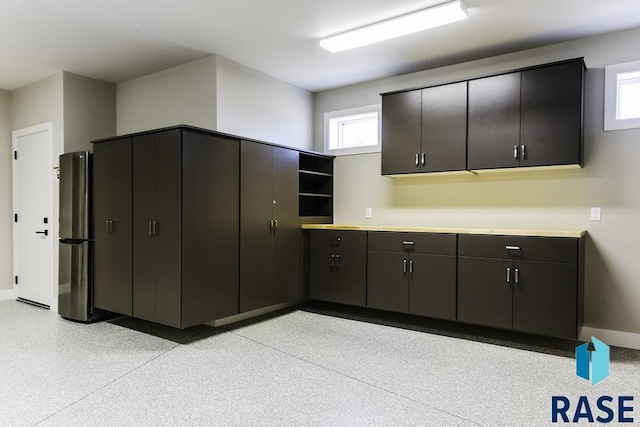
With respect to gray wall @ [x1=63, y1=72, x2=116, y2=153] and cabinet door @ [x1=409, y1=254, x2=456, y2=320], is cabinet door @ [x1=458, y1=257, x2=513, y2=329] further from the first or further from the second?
gray wall @ [x1=63, y1=72, x2=116, y2=153]

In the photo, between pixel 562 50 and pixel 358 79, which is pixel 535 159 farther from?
pixel 358 79

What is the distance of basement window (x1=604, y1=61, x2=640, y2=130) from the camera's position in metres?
3.58

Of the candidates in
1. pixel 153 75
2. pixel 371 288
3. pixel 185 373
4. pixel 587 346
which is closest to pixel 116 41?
pixel 153 75

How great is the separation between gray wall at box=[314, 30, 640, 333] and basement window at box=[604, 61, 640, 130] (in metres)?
0.06

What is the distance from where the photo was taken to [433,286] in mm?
3934

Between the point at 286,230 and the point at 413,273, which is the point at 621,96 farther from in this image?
the point at 286,230

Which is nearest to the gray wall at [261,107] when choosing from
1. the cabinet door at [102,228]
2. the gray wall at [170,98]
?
the gray wall at [170,98]

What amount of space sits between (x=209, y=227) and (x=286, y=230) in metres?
1.07

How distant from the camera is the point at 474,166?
13.1 ft

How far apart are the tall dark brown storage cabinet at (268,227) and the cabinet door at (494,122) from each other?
1.96 meters

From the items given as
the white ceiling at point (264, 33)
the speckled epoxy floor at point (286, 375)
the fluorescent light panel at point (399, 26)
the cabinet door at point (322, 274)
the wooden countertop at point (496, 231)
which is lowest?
the speckled epoxy floor at point (286, 375)

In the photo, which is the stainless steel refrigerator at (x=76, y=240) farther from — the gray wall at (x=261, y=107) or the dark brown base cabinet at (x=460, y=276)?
the dark brown base cabinet at (x=460, y=276)

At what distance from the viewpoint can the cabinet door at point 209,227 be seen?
353cm

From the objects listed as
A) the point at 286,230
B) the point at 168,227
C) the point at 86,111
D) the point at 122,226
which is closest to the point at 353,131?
the point at 286,230
